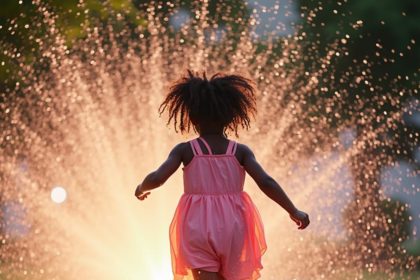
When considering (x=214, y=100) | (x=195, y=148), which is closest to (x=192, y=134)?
(x=214, y=100)

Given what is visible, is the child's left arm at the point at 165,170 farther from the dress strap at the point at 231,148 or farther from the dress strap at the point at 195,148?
the dress strap at the point at 231,148

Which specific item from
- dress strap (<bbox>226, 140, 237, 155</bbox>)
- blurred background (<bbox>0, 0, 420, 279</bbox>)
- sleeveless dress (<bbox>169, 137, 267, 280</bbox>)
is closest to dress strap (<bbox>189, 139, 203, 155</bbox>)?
sleeveless dress (<bbox>169, 137, 267, 280</bbox>)

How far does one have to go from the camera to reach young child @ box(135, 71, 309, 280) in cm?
670

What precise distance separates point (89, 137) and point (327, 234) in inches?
225

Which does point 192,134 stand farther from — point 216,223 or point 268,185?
point 216,223

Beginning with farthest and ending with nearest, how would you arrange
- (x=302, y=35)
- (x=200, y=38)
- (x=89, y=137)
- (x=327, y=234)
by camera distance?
(x=302, y=35)
(x=200, y=38)
(x=89, y=137)
(x=327, y=234)

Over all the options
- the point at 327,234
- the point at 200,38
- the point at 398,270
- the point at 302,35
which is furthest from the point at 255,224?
the point at 302,35

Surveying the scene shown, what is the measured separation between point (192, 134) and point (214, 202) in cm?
741

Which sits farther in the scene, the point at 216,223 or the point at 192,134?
the point at 192,134

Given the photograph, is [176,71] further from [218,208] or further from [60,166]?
[218,208]

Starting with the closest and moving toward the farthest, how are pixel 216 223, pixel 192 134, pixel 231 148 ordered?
pixel 216 223, pixel 231 148, pixel 192 134

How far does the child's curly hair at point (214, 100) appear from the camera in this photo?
6910mm

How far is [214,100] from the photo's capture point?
691 cm

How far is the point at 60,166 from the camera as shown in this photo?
21.5 meters
